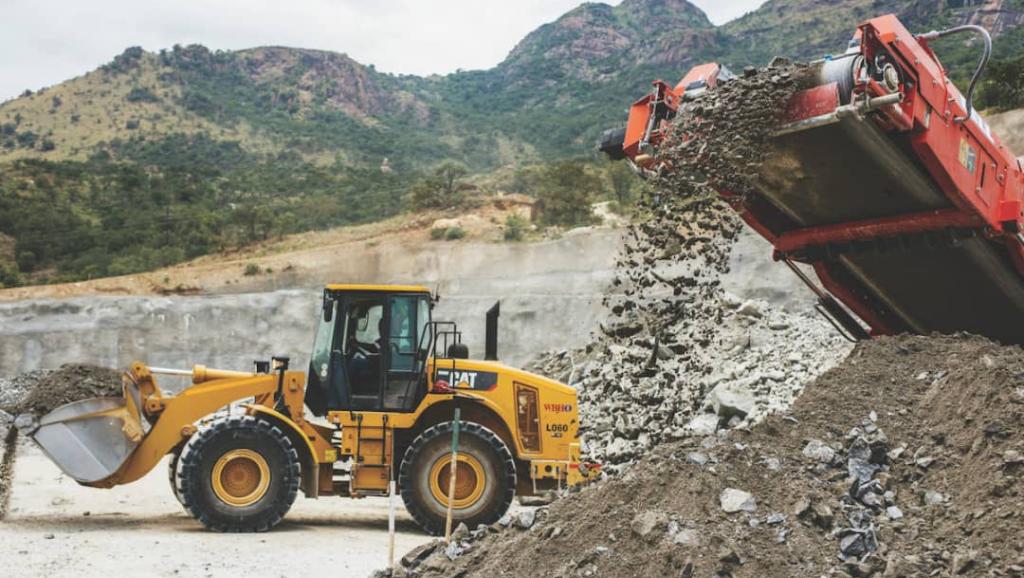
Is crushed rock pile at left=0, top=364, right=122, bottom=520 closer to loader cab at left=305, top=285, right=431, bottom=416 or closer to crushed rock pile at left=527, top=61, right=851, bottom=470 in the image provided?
loader cab at left=305, top=285, right=431, bottom=416

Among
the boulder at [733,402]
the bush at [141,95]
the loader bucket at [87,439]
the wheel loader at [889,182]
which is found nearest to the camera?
the wheel loader at [889,182]

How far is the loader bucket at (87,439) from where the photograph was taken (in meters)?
9.24

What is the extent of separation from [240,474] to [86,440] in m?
1.43

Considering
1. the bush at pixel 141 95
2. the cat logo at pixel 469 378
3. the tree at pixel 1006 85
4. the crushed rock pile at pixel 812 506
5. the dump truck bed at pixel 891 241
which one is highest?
the bush at pixel 141 95

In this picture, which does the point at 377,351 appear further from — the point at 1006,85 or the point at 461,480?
the point at 1006,85

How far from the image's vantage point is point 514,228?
89.3 feet

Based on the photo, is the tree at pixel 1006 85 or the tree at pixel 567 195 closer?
the tree at pixel 1006 85

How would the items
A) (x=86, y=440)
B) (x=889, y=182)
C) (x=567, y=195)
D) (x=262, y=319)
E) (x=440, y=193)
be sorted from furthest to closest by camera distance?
1. (x=440, y=193)
2. (x=567, y=195)
3. (x=262, y=319)
4. (x=86, y=440)
5. (x=889, y=182)

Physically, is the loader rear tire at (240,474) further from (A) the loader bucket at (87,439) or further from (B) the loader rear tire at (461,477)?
(B) the loader rear tire at (461,477)

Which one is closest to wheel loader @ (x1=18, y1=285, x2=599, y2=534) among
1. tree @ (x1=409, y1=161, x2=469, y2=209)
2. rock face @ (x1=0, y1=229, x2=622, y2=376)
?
rock face @ (x1=0, y1=229, x2=622, y2=376)

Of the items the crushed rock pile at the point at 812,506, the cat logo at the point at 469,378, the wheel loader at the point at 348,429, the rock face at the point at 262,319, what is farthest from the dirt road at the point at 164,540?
the rock face at the point at 262,319

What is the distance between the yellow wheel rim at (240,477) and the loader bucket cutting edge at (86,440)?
89 cm

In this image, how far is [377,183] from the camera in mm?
47594

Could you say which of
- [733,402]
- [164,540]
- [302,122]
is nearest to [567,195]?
[733,402]
